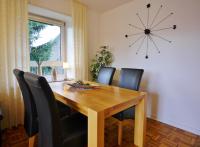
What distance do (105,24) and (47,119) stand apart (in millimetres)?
3056

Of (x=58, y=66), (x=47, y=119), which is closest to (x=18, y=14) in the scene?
(x=58, y=66)

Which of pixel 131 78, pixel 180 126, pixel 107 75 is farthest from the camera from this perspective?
pixel 107 75

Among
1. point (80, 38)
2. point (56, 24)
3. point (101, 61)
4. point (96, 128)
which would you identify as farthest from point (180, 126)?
point (56, 24)

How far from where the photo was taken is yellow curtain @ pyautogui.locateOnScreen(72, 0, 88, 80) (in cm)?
303

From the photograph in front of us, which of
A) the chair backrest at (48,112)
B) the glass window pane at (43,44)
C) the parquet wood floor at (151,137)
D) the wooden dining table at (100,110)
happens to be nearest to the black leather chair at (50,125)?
the chair backrest at (48,112)

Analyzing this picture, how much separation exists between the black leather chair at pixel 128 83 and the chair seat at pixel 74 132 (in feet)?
1.84

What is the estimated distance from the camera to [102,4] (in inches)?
123

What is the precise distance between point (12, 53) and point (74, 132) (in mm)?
1753

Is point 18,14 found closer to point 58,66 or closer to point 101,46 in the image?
point 58,66

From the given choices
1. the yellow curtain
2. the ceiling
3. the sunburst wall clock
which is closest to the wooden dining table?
the sunburst wall clock

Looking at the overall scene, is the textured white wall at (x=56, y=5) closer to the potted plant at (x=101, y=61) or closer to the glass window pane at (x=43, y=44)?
the glass window pane at (x=43, y=44)

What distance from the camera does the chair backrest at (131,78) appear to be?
2023mm

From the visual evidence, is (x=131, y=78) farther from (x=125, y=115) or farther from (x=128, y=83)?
(x=125, y=115)

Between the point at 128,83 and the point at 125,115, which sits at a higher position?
the point at 128,83
